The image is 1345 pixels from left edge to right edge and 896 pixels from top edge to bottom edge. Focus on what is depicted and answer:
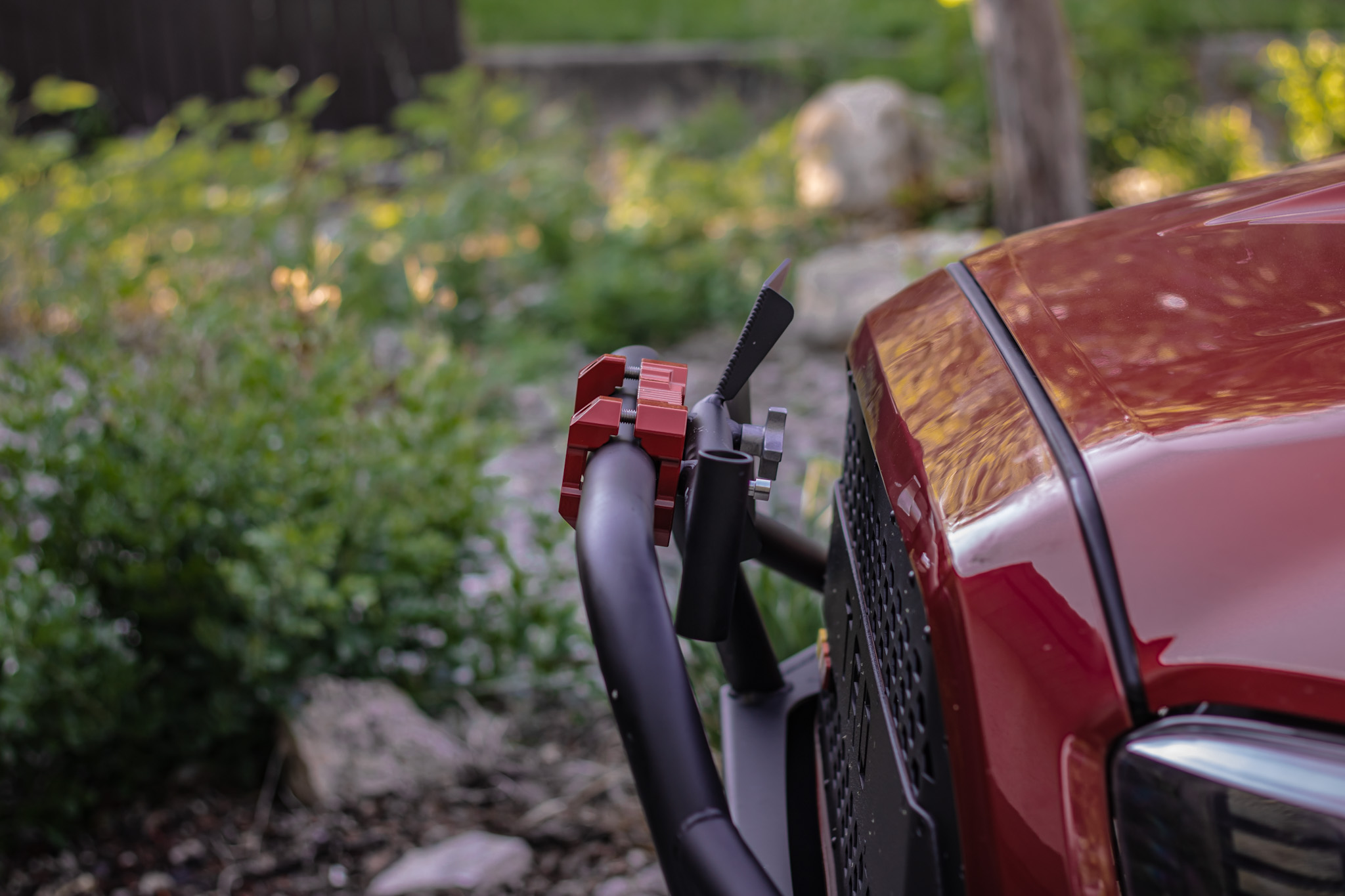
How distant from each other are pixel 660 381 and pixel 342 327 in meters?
2.02

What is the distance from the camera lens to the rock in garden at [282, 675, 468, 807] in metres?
2.18

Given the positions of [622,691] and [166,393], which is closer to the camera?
[622,691]

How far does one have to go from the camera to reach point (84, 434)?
2.15 m

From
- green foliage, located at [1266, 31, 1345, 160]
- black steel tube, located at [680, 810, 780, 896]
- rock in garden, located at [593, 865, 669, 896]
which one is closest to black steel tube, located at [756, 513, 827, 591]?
black steel tube, located at [680, 810, 780, 896]

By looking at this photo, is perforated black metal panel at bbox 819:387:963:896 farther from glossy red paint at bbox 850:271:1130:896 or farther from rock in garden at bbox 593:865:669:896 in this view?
rock in garden at bbox 593:865:669:896

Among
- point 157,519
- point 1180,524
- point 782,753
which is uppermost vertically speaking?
point 1180,524

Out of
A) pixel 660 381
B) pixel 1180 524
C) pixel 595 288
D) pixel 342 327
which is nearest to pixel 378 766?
pixel 342 327

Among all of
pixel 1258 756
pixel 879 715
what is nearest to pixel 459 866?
pixel 879 715

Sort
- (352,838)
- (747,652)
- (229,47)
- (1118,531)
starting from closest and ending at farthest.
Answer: (1118,531) < (747,652) < (352,838) < (229,47)

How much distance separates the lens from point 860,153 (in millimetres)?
6414

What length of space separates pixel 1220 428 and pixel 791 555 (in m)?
0.76

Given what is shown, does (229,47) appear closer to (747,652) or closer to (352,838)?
(352,838)

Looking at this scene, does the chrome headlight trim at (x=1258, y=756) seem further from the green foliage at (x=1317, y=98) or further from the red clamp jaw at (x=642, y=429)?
the green foliage at (x=1317, y=98)

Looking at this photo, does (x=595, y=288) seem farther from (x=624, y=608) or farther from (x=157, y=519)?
(x=624, y=608)
